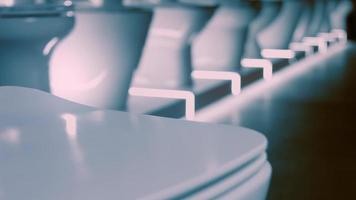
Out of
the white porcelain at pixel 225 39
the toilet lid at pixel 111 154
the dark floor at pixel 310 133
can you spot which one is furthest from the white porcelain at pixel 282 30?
the toilet lid at pixel 111 154

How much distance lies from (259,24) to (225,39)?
647 mm

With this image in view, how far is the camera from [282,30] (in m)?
3.81

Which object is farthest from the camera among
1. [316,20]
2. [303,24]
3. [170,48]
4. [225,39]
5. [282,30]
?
[316,20]

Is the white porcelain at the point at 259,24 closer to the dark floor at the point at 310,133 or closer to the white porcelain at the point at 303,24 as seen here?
the dark floor at the point at 310,133

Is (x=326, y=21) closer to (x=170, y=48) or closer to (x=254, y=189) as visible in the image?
(x=170, y=48)

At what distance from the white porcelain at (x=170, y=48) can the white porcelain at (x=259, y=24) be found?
43.8 inches

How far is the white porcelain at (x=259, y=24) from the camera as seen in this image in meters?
3.33

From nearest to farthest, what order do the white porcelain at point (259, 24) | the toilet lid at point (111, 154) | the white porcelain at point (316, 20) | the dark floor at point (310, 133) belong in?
1. the toilet lid at point (111, 154)
2. the dark floor at point (310, 133)
3. the white porcelain at point (259, 24)
4. the white porcelain at point (316, 20)

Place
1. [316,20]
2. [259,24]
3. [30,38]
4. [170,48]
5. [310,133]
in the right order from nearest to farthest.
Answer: [30,38] → [310,133] → [170,48] → [259,24] → [316,20]

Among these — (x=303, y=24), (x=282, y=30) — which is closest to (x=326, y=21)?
(x=303, y=24)

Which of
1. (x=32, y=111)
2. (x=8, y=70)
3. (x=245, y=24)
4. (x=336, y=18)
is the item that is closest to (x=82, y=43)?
(x=8, y=70)

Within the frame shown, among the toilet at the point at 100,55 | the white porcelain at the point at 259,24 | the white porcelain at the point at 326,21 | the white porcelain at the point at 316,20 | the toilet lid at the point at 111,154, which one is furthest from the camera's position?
the white porcelain at the point at 326,21

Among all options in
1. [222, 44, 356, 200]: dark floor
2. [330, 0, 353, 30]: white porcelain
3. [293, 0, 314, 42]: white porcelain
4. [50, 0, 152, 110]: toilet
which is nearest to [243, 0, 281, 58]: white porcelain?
[222, 44, 356, 200]: dark floor

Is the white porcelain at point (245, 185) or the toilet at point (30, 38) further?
the toilet at point (30, 38)
